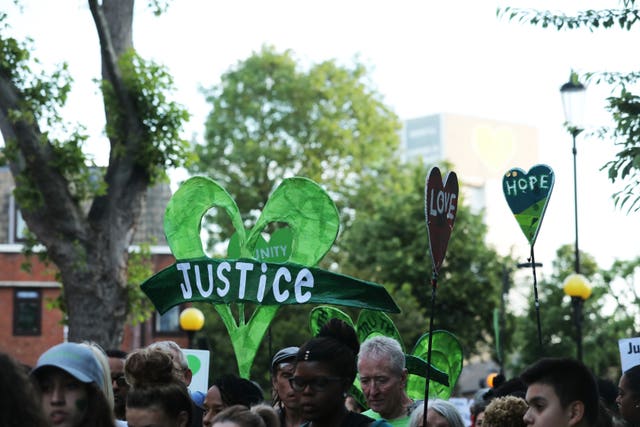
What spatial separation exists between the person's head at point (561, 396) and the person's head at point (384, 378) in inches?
74.7

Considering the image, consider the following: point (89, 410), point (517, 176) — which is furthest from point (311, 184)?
point (89, 410)

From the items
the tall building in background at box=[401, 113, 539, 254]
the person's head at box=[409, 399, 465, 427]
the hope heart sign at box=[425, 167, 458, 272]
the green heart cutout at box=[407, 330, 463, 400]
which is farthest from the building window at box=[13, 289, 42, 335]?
the tall building in background at box=[401, 113, 539, 254]

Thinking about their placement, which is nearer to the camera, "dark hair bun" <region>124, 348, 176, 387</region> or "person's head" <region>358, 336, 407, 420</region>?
"dark hair bun" <region>124, 348, 176, 387</region>

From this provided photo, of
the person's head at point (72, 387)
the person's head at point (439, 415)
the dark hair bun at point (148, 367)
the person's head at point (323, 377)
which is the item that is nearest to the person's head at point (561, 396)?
the person's head at point (323, 377)

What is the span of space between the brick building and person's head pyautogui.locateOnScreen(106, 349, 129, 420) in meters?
32.8

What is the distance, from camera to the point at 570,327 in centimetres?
4797

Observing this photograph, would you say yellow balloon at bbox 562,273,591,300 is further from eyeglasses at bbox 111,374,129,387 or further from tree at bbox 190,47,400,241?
tree at bbox 190,47,400,241

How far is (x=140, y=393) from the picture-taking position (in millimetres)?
5504

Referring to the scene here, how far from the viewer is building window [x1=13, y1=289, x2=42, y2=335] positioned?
41000mm

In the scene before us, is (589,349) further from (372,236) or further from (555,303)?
(372,236)

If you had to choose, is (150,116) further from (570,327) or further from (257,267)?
(570,327)

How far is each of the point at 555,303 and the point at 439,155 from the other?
9698cm

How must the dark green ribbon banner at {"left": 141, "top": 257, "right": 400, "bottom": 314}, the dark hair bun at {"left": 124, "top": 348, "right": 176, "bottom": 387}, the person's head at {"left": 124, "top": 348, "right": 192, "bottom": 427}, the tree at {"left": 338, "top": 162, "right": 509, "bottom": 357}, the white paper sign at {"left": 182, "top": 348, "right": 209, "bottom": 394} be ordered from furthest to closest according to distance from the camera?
the tree at {"left": 338, "top": 162, "right": 509, "bottom": 357}
the white paper sign at {"left": 182, "top": 348, "right": 209, "bottom": 394}
the dark green ribbon banner at {"left": 141, "top": 257, "right": 400, "bottom": 314}
the dark hair bun at {"left": 124, "top": 348, "right": 176, "bottom": 387}
the person's head at {"left": 124, "top": 348, "right": 192, "bottom": 427}

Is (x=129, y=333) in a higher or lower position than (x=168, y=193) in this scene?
lower
